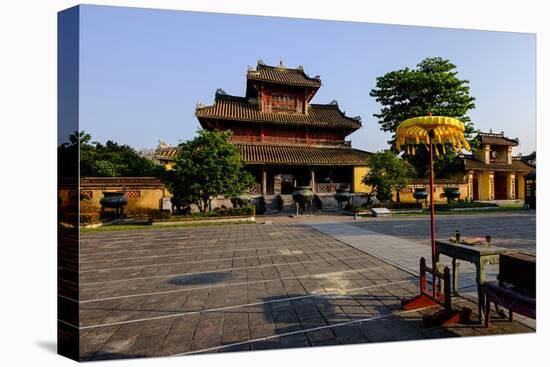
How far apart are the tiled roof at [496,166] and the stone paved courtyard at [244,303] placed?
21608mm

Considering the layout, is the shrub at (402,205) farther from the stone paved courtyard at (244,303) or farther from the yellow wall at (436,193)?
the stone paved courtyard at (244,303)

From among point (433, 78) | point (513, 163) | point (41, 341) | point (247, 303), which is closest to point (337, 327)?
point (247, 303)

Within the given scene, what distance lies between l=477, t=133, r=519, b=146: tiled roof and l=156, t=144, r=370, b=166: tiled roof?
40.2 feet

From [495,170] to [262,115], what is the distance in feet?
63.3

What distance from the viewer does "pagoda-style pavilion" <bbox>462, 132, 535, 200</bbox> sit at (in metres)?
23.0

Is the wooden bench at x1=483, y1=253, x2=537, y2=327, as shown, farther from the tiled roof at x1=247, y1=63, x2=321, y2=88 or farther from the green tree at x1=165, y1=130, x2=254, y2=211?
the tiled roof at x1=247, y1=63, x2=321, y2=88

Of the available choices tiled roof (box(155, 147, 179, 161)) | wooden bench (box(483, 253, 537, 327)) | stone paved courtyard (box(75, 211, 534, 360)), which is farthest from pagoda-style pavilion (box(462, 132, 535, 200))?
wooden bench (box(483, 253, 537, 327))

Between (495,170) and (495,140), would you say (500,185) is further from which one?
(495,140)

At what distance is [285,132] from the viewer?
65.3 ft

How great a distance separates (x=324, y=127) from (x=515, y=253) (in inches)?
A: 714

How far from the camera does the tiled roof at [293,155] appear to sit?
17469mm

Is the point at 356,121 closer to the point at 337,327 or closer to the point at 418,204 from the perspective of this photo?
the point at 418,204

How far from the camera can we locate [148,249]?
23.2 ft

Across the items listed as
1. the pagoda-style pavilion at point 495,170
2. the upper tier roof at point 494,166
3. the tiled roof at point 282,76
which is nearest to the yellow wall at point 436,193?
the pagoda-style pavilion at point 495,170
